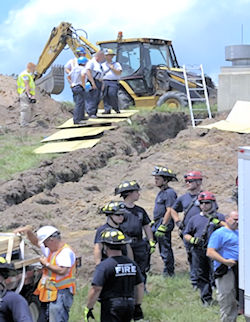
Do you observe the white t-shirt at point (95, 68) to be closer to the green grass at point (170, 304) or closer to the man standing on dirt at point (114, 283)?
the green grass at point (170, 304)

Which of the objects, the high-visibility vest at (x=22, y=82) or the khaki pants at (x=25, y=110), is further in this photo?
the khaki pants at (x=25, y=110)

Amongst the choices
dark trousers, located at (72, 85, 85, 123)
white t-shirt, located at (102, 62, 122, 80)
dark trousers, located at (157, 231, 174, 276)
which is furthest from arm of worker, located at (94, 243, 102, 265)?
white t-shirt, located at (102, 62, 122, 80)

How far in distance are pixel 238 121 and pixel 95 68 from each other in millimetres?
4526

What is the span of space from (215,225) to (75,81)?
12.4m

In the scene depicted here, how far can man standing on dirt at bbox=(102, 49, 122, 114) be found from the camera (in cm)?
2319

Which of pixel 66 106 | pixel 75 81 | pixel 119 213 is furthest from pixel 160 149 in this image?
pixel 119 213

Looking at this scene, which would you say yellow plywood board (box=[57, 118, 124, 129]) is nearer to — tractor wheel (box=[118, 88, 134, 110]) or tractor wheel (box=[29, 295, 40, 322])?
tractor wheel (box=[118, 88, 134, 110])

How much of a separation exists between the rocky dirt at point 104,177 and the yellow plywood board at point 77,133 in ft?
1.08

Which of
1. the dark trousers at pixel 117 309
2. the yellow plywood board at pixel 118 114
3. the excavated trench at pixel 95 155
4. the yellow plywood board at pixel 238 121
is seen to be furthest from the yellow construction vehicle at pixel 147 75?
the dark trousers at pixel 117 309

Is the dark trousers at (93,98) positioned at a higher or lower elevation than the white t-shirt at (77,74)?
lower

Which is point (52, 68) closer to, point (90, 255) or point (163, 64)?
point (163, 64)

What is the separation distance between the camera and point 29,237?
28.9 feet

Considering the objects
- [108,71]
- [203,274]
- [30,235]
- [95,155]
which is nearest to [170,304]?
[203,274]

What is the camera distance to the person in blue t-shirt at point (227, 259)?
8.95 m
